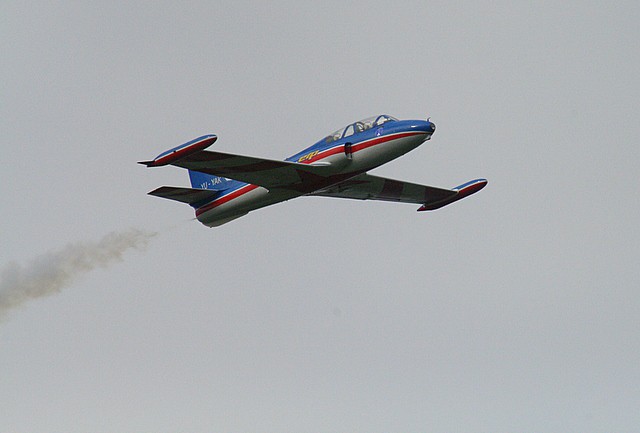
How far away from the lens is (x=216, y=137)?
3825 centimetres

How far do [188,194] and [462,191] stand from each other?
1571cm

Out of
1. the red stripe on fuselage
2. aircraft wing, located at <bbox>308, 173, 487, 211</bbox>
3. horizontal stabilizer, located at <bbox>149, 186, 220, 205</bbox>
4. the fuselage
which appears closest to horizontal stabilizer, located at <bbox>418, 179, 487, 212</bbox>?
aircraft wing, located at <bbox>308, 173, 487, 211</bbox>

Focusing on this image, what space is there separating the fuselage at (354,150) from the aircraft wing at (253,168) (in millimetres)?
628

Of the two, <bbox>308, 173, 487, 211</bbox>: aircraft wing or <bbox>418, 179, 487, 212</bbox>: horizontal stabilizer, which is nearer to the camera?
<bbox>308, 173, 487, 211</bbox>: aircraft wing

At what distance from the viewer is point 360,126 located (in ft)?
141

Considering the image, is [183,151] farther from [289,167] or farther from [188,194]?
[188,194]

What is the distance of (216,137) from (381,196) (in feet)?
49.0

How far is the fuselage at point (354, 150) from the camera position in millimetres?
41750

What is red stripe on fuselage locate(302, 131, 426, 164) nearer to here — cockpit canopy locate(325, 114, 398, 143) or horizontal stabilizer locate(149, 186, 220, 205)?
cockpit canopy locate(325, 114, 398, 143)

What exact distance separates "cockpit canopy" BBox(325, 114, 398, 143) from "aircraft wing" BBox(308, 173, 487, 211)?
3435mm

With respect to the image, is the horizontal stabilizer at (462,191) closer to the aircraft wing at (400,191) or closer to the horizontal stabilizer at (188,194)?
the aircraft wing at (400,191)

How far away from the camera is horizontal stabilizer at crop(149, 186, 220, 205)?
152 feet

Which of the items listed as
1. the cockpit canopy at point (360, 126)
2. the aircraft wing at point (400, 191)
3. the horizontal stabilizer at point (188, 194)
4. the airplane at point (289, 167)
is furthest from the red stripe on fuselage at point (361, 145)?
the horizontal stabilizer at point (188, 194)

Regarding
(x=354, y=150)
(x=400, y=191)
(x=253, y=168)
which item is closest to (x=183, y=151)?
(x=253, y=168)
